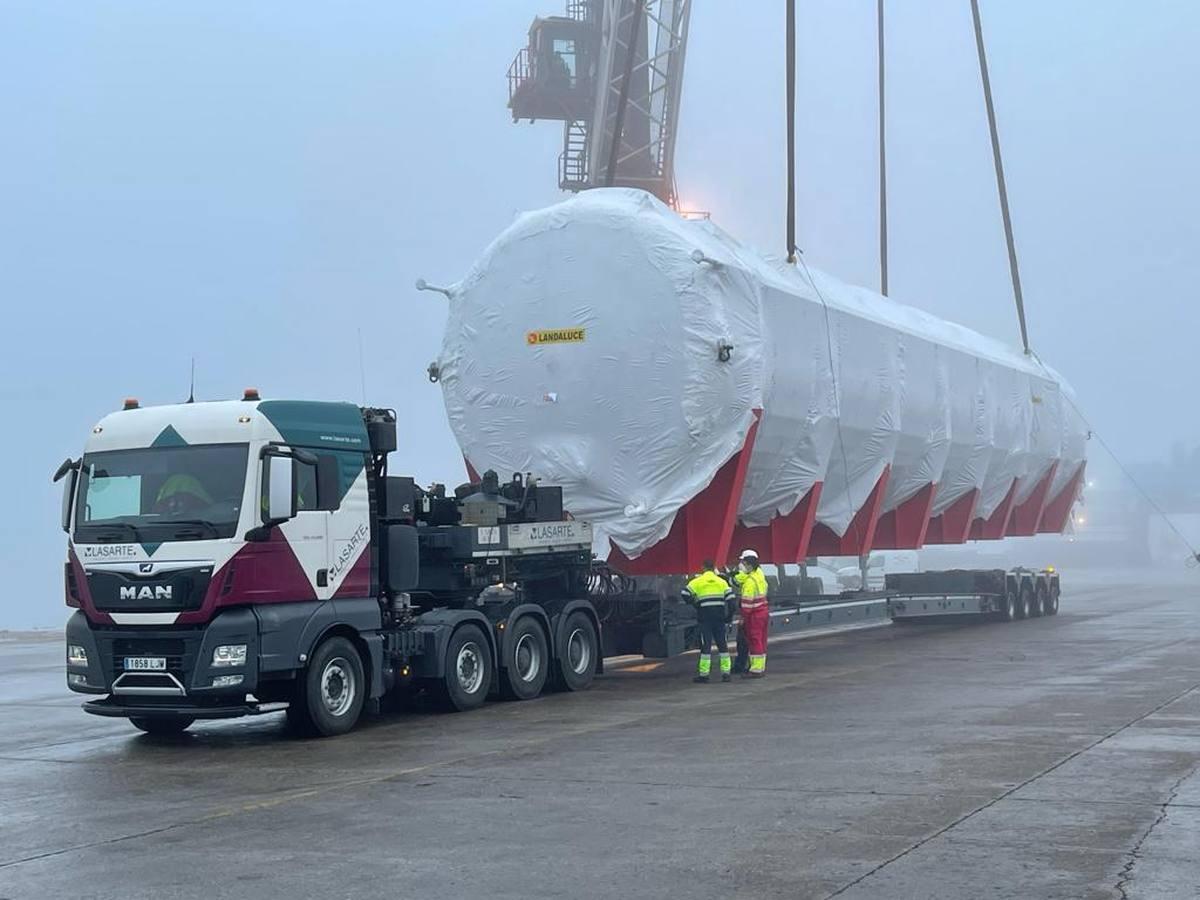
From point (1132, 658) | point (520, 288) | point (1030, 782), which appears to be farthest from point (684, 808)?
point (1132, 658)

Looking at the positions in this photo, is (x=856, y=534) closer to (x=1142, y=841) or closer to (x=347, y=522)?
(x=347, y=522)

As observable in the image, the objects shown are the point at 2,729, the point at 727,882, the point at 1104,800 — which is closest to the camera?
the point at 727,882

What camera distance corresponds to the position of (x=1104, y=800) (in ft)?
29.3

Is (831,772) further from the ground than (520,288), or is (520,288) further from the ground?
(520,288)

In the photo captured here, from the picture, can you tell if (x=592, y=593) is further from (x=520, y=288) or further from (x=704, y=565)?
(x=520, y=288)

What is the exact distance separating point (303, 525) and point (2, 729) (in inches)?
162

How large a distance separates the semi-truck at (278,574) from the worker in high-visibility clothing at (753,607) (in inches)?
111

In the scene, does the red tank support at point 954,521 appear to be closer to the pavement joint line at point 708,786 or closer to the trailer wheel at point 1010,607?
the trailer wheel at point 1010,607

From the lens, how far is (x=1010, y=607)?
95.0ft

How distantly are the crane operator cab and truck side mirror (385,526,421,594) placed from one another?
100ft

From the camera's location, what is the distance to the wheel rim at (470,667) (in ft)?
49.0

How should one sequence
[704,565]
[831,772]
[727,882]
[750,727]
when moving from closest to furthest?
[727,882] → [831,772] → [750,727] → [704,565]

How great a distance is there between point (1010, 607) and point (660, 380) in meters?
14.4

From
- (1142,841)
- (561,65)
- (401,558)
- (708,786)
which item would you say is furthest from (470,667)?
(561,65)
